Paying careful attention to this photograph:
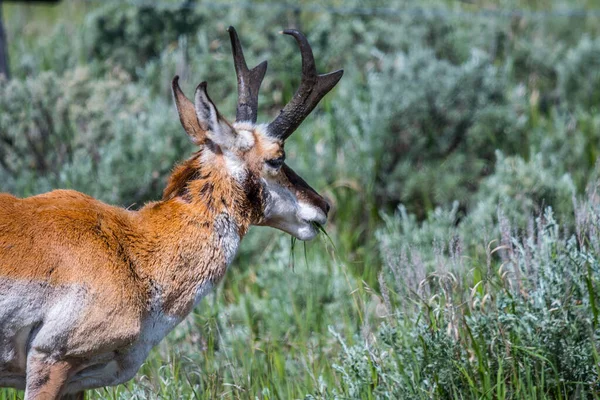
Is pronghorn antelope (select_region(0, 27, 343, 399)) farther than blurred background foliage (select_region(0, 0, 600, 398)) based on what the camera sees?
No

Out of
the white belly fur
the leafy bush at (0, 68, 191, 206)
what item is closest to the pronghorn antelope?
the white belly fur

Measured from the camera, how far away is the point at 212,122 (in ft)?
14.2

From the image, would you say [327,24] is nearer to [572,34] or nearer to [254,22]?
[254,22]

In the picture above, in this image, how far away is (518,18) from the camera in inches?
417

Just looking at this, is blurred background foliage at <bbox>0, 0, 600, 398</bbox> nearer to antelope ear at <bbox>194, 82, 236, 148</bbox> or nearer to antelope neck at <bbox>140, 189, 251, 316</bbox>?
antelope neck at <bbox>140, 189, 251, 316</bbox>

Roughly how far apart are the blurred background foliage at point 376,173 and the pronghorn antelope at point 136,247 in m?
0.44

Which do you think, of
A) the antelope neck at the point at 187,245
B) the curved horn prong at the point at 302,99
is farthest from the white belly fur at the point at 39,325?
the curved horn prong at the point at 302,99

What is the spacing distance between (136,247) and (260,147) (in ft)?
2.52

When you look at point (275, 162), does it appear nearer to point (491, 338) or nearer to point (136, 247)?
point (136, 247)

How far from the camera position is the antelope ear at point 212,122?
4227 mm

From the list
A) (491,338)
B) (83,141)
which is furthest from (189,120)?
(83,141)

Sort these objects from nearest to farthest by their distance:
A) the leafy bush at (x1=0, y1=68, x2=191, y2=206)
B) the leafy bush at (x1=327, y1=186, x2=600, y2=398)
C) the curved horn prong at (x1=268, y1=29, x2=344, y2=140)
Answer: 1. the leafy bush at (x1=327, y1=186, x2=600, y2=398)
2. the curved horn prong at (x1=268, y1=29, x2=344, y2=140)
3. the leafy bush at (x1=0, y1=68, x2=191, y2=206)

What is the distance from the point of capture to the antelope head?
4.43 m

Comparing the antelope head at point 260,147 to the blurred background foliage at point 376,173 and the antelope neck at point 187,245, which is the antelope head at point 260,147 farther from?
the blurred background foliage at point 376,173
